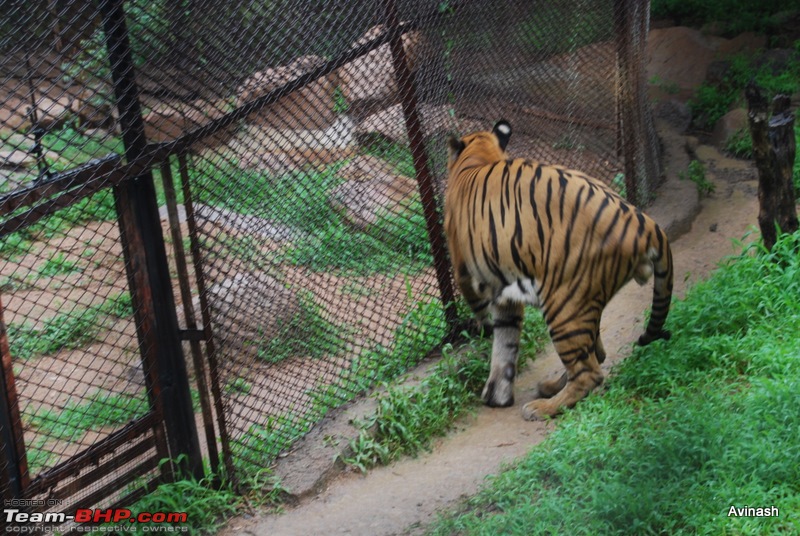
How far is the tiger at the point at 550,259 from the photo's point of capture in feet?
14.9

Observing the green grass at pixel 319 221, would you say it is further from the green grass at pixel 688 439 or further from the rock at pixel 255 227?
the green grass at pixel 688 439

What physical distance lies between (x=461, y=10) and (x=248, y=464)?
333cm

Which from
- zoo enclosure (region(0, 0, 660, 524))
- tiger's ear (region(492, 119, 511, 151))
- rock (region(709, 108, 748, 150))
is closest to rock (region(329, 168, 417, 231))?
zoo enclosure (region(0, 0, 660, 524))

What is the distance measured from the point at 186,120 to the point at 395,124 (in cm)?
188

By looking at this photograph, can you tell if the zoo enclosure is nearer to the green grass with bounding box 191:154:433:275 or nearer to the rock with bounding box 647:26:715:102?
the green grass with bounding box 191:154:433:275

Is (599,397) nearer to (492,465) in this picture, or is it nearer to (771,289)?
(492,465)

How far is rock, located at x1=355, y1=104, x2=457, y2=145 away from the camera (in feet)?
18.0

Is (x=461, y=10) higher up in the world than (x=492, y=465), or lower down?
higher up

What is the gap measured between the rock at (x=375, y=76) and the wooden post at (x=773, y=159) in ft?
6.80

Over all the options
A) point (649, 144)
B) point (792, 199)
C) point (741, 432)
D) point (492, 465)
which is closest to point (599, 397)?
point (492, 465)

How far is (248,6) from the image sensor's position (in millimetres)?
4312

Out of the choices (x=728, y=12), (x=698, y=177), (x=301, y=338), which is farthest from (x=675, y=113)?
(x=301, y=338)

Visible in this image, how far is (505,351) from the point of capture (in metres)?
5.05

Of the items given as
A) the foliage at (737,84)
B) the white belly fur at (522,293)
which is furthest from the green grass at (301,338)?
the foliage at (737,84)
